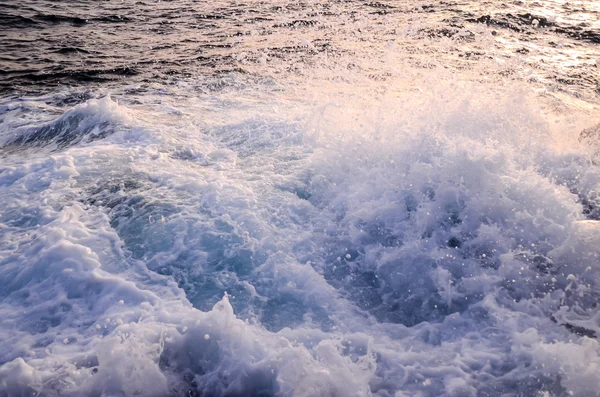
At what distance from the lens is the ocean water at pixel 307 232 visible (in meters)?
3.53

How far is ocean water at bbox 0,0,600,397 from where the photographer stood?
3.53 meters

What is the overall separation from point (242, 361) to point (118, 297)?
5.05ft

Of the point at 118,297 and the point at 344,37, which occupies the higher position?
the point at 344,37

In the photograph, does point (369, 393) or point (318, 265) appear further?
point (318, 265)

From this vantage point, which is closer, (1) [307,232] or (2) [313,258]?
(2) [313,258]

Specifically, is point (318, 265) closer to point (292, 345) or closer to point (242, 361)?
point (292, 345)

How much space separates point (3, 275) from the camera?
453 cm

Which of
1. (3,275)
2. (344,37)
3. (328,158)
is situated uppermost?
(344,37)

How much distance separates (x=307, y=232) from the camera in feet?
17.4

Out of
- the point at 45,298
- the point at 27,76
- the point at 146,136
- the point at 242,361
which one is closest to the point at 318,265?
the point at 242,361

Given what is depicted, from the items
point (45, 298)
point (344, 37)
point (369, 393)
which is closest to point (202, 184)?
point (45, 298)

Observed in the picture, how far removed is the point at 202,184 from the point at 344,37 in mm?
8573

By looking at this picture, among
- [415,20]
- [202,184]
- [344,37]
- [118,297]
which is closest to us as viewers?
[118,297]

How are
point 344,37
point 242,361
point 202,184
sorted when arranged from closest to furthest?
1. point 242,361
2. point 202,184
3. point 344,37
